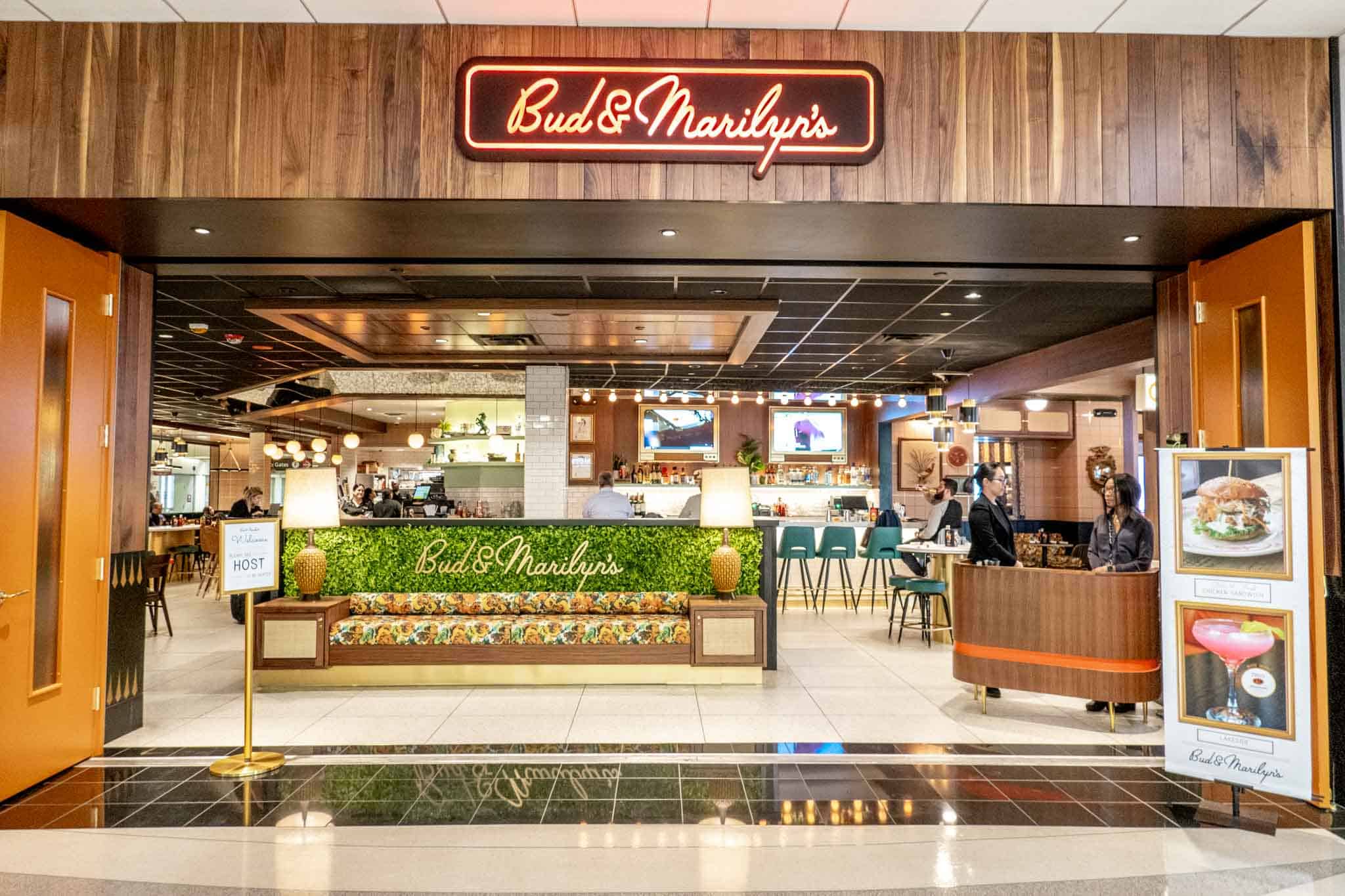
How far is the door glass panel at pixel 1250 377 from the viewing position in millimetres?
4293

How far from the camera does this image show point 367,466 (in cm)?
1861

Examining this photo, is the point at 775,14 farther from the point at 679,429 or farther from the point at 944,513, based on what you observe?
the point at 679,429

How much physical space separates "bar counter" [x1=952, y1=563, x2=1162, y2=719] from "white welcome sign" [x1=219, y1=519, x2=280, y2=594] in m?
4.44

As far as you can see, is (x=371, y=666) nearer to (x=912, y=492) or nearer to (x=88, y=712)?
(x=88, y=712)

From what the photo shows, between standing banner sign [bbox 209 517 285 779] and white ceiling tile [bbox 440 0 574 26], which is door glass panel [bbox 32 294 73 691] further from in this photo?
white ceiling tile [bbox 440 0 574 26]

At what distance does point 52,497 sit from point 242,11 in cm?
270

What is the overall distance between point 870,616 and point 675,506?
17.5ft

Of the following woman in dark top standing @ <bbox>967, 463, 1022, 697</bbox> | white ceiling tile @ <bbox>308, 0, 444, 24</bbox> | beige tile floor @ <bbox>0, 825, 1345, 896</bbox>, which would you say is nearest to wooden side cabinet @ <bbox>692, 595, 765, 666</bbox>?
woman in dark top standing @ <bbox>967, 463, 1022, 697</bbox>

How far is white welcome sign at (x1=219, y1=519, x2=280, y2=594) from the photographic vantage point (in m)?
4.39

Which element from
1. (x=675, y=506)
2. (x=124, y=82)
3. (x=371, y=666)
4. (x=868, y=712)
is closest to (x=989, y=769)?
(x=868, y=712)

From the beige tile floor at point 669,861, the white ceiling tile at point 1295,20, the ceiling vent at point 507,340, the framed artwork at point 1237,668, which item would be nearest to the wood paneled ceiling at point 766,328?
the ceiling vent at point 507,340

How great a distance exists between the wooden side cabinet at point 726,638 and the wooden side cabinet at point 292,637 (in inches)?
111

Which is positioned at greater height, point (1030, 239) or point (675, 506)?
point (1030, 239)

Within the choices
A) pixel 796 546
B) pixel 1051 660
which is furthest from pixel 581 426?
pixel 1051 660
